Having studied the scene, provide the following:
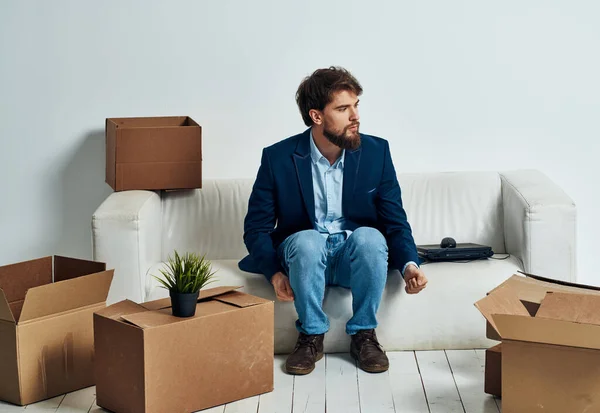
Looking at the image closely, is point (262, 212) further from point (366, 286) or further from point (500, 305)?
point (500, 305)

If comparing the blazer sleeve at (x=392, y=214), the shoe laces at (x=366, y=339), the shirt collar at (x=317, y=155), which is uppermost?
the shirt collar at (x=317, y=155)

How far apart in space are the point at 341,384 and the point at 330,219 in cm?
66

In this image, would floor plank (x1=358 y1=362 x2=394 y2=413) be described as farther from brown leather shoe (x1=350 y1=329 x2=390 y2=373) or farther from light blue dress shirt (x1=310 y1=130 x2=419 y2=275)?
light blue dress shirt (x1=310 y1=130 x2=419 y2=275)

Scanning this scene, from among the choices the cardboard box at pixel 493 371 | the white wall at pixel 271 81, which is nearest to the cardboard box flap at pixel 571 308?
the cardboard box at pixel 493 371

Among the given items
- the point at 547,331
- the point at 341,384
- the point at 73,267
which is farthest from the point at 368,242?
the point at 73,267

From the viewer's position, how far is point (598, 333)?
243 cm

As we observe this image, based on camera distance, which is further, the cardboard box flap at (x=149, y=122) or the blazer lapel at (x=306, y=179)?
the cardboard box flap at (x=149, y=122)

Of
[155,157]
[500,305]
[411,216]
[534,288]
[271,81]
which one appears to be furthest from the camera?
[271,81]

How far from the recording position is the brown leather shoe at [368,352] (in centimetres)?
308

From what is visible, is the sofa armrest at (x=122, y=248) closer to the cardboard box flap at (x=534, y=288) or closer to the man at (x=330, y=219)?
the man at (x=330, y=219)

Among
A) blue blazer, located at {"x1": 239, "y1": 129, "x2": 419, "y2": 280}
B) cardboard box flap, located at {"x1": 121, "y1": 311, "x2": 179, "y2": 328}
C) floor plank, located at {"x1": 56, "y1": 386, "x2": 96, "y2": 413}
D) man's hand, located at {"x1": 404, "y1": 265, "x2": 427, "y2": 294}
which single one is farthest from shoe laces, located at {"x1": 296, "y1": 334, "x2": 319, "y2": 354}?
floor plank, located at {"x1": 56, "y1": 386, "x2": 96, "y2": 413}

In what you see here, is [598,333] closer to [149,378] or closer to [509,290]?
[509,290]

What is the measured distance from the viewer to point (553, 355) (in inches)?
98.5

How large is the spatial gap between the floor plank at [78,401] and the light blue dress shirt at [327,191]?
100 cm
